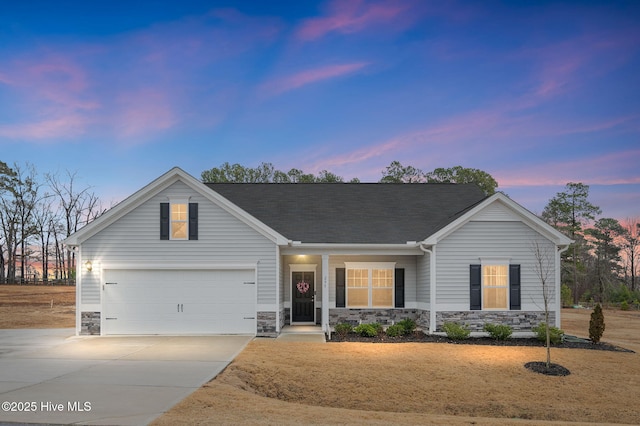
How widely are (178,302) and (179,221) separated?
2.74 meters

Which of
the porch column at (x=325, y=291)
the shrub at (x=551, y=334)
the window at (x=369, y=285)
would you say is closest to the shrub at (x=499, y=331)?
the shrub at (x=551, y=334)

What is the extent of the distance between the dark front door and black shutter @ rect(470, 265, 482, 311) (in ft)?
20.0

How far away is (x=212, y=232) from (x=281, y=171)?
27744mm

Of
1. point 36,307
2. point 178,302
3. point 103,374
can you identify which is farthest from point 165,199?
point 36,307

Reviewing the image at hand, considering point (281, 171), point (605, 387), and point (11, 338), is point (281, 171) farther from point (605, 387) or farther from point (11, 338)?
point (605, 387)

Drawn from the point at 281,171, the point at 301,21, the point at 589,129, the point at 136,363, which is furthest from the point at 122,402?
the point at 281,171

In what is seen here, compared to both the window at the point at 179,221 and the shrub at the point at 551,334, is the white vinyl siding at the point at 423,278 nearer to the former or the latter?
the shrub at the point at 551,334

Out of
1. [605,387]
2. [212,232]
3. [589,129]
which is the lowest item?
[605,387]

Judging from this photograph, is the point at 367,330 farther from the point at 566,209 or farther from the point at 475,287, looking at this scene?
the point at 566,209

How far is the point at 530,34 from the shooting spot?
780 inches

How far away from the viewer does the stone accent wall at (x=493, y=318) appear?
17391mm

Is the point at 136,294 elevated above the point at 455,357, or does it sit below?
above

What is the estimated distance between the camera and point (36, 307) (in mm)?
30109

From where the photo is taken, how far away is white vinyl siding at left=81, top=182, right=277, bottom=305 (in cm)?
1720
